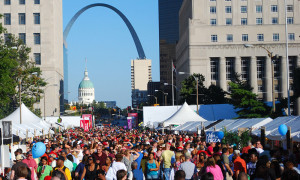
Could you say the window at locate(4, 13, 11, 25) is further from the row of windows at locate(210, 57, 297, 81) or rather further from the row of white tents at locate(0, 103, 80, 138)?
the row of white tents at locate(0, 103, 80, 138)

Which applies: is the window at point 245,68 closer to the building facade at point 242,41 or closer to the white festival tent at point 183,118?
the building facade at point 242,41

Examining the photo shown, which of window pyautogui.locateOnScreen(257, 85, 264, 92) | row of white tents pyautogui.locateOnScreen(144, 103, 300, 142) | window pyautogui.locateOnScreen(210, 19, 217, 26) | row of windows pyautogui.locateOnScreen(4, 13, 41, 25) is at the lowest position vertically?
row of white tents pyautogui.locateOnScreen(144, 103, 300, 142)

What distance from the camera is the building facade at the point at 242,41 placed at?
110 metres

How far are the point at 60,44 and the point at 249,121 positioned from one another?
326ft

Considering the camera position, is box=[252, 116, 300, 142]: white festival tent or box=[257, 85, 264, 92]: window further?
box=[257, 85, 264, 92]: window

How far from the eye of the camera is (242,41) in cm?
11081

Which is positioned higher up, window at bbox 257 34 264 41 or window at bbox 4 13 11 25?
window at bbox 4 13 11 25

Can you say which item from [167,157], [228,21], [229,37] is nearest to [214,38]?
[229,37]

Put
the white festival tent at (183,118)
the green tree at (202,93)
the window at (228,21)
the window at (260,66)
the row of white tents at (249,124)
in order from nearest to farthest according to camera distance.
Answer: the row of white tents at (249,124) → the white festival tent at (183,118) → the green tree at (202,93) → the window at (228,21) → the window at (260,66)

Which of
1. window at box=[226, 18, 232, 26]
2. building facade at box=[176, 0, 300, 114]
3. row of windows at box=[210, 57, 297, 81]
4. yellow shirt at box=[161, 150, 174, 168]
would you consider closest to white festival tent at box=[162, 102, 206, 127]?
yellow shirt at box=[161, 150, 174, 168]

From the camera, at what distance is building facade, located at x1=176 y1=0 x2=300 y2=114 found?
362 feet

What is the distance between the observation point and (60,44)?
129m

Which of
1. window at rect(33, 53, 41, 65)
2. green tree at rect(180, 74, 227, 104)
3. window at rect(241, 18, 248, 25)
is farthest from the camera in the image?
window at rect(241, 18, 248, 25)

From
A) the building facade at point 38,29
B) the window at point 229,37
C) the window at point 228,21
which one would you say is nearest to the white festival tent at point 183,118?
the window at point 229,37
